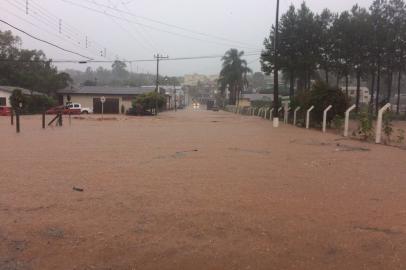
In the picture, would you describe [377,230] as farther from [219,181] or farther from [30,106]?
[30,106]

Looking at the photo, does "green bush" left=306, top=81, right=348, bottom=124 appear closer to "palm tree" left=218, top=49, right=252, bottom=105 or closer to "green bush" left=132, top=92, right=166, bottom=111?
"green bush" left=132, top=92, right=166, bottom=111

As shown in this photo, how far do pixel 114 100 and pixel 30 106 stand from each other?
15671mm

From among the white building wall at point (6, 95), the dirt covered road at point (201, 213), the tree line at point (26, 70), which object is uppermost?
the tree line at point (26, 70)

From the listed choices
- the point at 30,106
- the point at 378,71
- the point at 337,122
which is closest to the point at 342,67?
the point at 378,71

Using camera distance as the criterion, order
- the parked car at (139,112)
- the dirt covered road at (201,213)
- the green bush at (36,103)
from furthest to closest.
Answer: the parked car at (139,112) → the green bush at (36,103) → the dirt covered road at (201,213)

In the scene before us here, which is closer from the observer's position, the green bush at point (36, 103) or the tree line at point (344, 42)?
the tree line at point (344, 42)

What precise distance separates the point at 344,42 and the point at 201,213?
52066mm

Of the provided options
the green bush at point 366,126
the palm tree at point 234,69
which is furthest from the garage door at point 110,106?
the green bush at point 366,126

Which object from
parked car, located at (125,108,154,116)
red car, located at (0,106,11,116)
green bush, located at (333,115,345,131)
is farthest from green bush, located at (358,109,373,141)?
parked car, located at (125,108,154,116)

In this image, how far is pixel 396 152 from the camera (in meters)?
16.9

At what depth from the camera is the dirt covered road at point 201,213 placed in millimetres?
5562

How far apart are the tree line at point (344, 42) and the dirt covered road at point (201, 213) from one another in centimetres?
4320

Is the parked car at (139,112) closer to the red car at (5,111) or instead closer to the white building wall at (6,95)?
the white building wall at (6,95)

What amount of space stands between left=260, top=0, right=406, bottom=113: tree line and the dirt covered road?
43202mm
